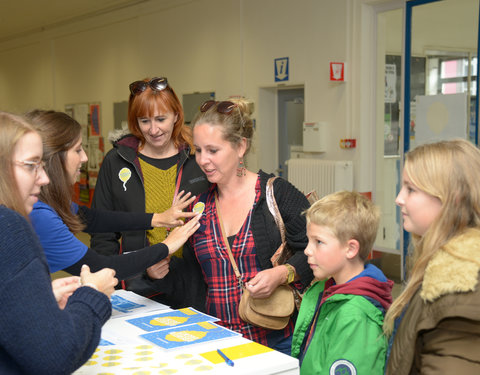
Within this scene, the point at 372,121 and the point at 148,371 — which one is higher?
the point at 372,121

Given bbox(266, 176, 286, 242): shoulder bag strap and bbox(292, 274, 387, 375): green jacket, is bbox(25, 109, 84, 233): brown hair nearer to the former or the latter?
bbox(266, 176, 286, 242): shoulder bag strap

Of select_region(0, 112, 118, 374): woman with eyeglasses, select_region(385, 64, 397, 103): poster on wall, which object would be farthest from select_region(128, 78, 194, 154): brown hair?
select_region(385, 64, 397, 103): poster on wall

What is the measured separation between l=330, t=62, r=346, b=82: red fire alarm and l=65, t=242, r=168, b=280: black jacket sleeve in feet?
13.8

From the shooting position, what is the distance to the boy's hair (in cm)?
202

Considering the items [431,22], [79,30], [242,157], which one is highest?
[79,30]

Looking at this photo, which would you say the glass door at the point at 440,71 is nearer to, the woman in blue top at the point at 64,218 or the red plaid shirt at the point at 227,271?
the red plaid shirt at the point at 227,271

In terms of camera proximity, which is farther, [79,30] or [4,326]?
[79,30]

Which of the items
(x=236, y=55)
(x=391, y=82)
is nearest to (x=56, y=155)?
(x=391, y=82)

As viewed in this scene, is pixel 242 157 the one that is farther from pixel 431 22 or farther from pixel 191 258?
pixel 431 22

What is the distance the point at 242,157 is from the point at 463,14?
3.86m

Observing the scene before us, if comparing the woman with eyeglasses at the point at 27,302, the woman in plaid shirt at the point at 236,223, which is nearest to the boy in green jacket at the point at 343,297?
the woman in plaid shirt at the point at 236,223

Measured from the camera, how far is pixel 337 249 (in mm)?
2025

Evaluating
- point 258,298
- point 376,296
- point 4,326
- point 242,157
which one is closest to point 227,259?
point 258,298

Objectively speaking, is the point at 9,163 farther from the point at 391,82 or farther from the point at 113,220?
the point at 391,82
